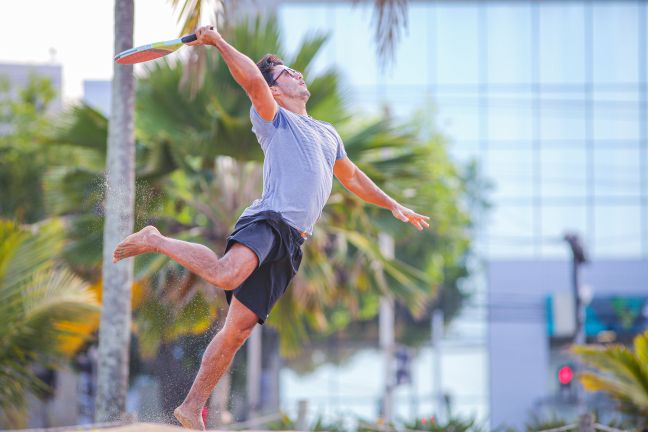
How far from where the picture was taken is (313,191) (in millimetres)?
5695

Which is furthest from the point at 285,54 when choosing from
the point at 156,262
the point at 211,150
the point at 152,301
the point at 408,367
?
the point at 408,367

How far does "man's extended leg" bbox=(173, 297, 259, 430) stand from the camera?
570 cm

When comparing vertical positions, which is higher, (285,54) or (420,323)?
(285,54)

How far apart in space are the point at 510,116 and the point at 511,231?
4.53 m

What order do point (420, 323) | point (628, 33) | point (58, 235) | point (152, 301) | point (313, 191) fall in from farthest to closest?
point (628, 33) → point (420, 323) → point (58, 235) → point (152, 301) → point (313, 191)

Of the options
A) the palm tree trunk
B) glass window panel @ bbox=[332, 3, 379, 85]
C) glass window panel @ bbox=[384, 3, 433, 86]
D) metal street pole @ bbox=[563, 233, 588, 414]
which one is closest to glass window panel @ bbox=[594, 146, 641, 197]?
glass window panel @ bbox=[384, 3, 433, 86]

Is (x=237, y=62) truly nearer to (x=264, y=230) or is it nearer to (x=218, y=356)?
(x=264, y=230)

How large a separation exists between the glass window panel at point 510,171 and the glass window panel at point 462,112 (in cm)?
108

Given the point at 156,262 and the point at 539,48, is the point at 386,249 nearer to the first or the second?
the point at 156,262

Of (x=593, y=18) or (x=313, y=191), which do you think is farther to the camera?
(x=593, y=18)

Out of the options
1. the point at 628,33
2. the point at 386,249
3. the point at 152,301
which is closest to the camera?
the point at 152,301

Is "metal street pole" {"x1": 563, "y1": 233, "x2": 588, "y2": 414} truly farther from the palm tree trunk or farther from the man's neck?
the man's neck

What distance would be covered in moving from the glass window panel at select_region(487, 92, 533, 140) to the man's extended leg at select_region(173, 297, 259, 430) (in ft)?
128

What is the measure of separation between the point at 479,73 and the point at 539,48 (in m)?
2.62
